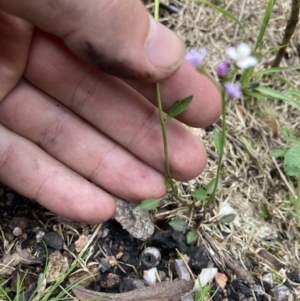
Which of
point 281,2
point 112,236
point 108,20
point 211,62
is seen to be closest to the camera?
point 108,20

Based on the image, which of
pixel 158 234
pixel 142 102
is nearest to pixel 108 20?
pixel 142 102

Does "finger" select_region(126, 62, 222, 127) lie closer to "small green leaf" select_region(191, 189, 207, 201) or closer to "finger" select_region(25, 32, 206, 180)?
"finger" select_region(25, 32, 206, 180)

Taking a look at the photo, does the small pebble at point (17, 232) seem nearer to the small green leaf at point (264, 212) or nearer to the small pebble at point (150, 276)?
the small pebble at point (150, 276)

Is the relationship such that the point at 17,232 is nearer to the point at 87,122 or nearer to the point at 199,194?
the point at 87,122

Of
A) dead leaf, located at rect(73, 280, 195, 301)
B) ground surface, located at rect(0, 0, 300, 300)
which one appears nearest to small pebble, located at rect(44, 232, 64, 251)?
Answer: ground surface, located at rect(0, 0, 300, 300)

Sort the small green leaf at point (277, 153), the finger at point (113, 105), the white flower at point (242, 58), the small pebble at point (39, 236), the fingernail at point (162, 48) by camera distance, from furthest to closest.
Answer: the small green leaf at point (277, 153), the small pebble at point (39, 236), the finger at point (113, 105), the fingernail at point (162, 48), the white flower at point (242, 58)

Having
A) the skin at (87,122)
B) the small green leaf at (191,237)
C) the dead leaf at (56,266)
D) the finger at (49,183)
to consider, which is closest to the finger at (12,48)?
the skin at (87,122)

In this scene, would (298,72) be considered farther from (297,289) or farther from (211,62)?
(297,289)
